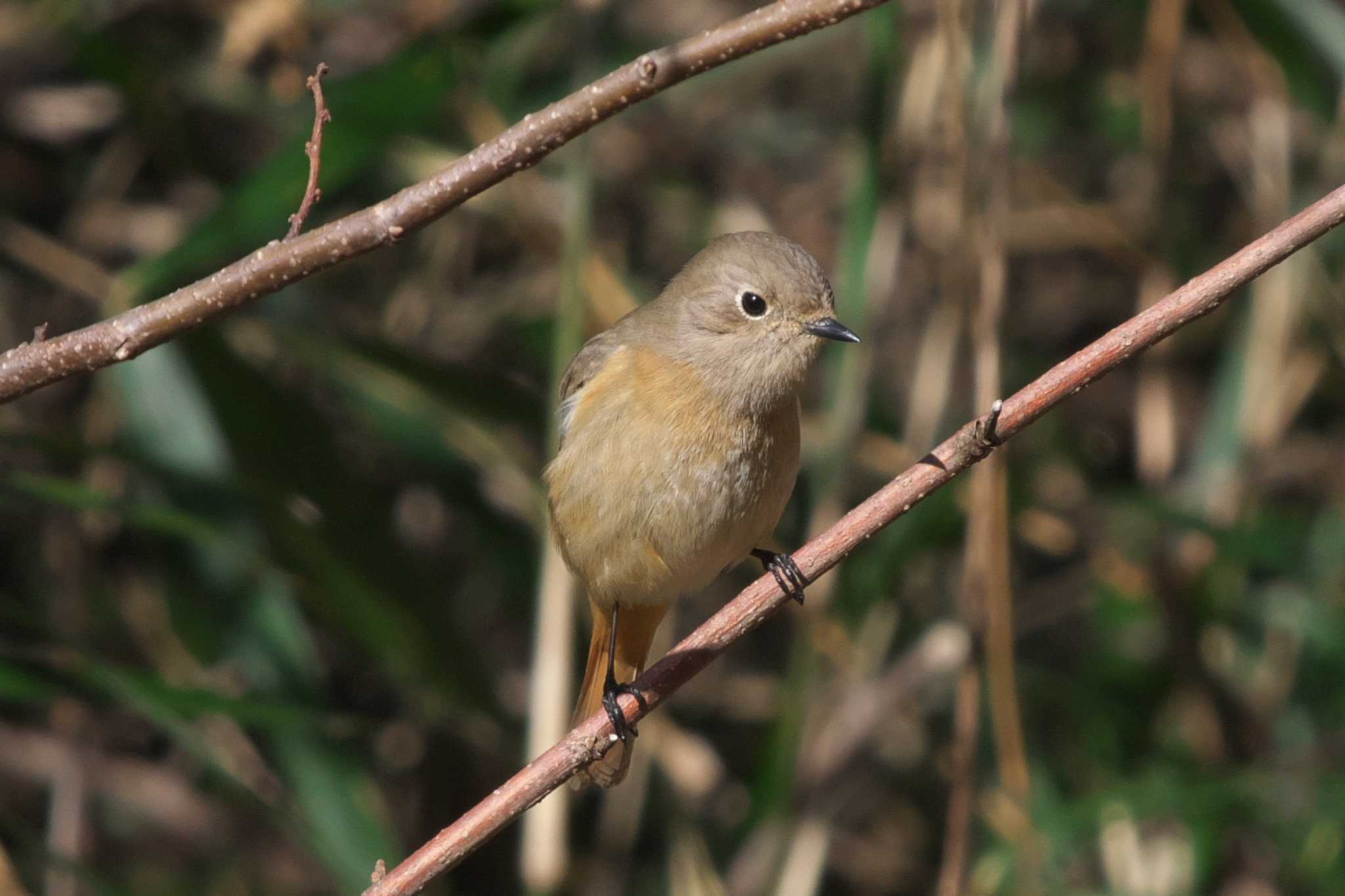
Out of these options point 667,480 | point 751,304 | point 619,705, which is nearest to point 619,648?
point 619,705

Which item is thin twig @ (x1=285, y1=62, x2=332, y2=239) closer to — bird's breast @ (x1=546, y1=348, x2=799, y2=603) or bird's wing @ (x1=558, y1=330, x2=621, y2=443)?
bird's breast @ (x1=546, y1=348, x2=799, y2=603)

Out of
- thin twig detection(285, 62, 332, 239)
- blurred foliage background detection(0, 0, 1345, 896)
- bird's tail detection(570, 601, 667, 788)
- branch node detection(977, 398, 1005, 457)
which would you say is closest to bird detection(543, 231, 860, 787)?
bird's tail detection(570, 601, 667, 788)

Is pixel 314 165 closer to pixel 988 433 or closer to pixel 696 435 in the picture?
pixel 988 433

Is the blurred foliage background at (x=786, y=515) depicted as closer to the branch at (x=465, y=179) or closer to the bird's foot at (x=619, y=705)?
the bird's foot at (x=619, y=705)

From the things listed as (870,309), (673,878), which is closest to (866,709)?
(673,878)

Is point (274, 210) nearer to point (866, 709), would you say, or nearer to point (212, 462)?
point (212, 462)

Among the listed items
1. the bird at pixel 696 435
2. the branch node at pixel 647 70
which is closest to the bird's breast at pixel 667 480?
the bird at pixel 696 435
